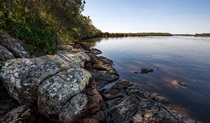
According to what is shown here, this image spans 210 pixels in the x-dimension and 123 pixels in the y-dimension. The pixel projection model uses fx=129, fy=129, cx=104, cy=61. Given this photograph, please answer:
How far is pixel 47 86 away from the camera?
6.29 meters

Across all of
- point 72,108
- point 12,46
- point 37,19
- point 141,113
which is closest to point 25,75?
point 72,108

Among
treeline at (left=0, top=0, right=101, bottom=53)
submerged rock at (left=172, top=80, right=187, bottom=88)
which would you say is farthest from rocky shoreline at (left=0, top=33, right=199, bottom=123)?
submerged rock at (left=172, top=80, right=187, bottom=88)

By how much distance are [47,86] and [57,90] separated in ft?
1.83

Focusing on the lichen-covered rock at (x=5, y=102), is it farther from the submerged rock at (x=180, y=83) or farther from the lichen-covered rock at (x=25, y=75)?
the submerged rock at (x=180, y=83)

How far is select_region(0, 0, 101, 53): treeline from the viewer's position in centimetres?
1098

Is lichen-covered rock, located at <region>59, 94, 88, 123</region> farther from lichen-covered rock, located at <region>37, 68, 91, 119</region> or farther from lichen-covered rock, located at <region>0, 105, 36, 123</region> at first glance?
lichen-covered rock, located at <region>0, 105, 36, 123</region>

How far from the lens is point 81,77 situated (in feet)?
23.9

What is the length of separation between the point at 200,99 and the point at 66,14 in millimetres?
20733

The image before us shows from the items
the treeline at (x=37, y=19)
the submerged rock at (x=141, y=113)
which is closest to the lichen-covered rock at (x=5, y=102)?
Answer: the treeline at (x=37, y=19)

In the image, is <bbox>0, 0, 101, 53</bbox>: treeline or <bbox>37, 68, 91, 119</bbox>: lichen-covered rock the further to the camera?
<bbox>0, 0, 101, 53</bbox>: treeline

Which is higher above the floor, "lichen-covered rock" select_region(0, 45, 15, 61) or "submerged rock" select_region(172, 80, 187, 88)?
"lichen-covered rock" select_region(0, 45, 15, 61)

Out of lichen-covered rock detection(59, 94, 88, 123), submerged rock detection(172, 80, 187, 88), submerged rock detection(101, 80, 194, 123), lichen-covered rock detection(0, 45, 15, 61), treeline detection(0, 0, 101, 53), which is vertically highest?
treeline detection(0, 0, 101, 53)

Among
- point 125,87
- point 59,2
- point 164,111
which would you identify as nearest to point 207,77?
point 125,87

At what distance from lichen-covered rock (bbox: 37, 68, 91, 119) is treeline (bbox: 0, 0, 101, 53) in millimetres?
5353
